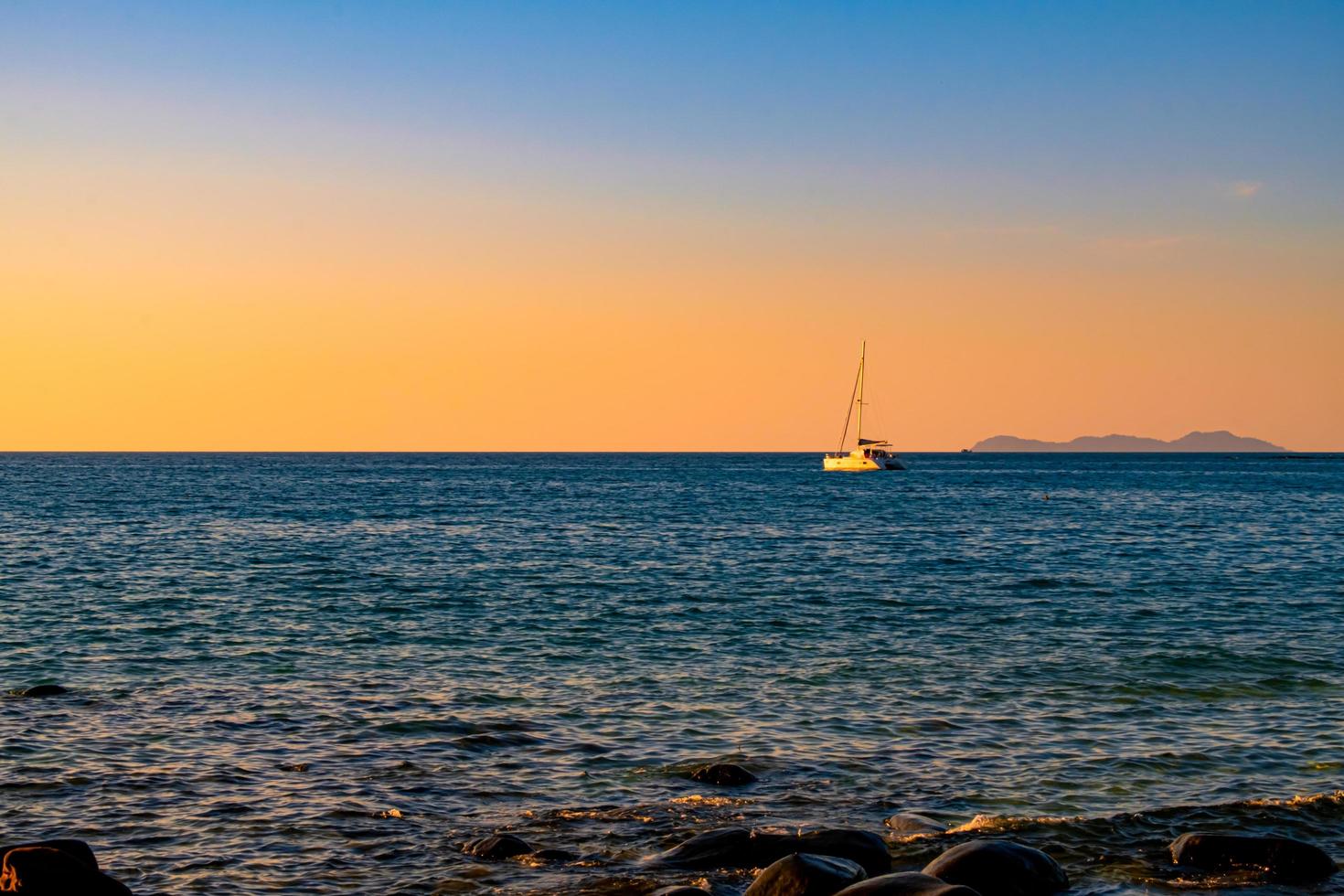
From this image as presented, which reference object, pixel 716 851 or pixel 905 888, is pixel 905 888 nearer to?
pixel 905 888

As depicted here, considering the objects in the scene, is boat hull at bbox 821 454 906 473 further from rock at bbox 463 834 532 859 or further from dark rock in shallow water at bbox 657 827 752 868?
rock at bbox 463 834 532 859

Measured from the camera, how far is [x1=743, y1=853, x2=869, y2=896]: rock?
39.4ft

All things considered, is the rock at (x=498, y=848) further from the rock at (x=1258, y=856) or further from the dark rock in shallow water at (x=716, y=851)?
the rock at (x=1258, y=856)

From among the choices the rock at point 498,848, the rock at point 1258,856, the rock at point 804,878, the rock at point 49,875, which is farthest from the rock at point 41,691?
the rock at point 1258,856

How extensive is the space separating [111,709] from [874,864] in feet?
48.5

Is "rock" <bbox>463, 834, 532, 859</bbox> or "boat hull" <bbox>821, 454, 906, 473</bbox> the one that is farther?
"boat hull" <bbox>821, 454, 906, 473</bbox>

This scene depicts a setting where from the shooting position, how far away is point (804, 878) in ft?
39.7

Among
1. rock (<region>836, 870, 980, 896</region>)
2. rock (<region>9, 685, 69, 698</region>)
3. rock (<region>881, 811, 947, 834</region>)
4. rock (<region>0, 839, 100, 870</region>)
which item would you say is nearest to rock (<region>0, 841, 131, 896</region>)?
rock (<region>0, 839, 100, 870</region>)

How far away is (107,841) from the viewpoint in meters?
14.4

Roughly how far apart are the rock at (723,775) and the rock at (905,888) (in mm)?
5516

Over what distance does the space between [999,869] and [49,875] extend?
9541mm

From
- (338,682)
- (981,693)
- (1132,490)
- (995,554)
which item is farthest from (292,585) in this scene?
(1132,490)

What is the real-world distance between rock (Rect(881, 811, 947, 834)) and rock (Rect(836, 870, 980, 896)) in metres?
3.32

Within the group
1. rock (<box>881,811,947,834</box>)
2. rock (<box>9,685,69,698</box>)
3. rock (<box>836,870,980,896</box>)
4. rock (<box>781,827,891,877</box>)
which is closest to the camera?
rock (<box>836,870,980,896</box>)
